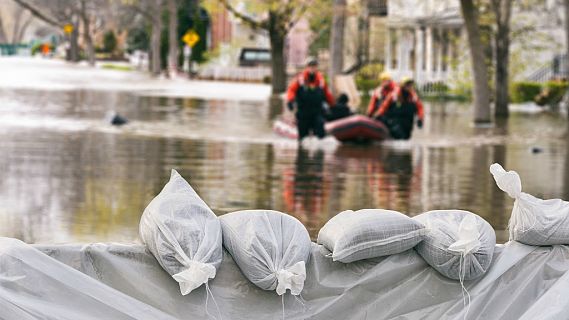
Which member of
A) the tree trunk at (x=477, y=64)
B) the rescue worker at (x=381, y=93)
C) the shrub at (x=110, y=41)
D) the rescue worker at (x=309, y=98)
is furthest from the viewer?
the shrub at (x=110, y=41)

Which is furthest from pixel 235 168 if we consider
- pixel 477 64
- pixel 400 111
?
pixel 477 64

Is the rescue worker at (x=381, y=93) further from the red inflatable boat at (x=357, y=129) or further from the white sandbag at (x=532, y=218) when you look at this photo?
the white sandbag at (x=532, y=218)

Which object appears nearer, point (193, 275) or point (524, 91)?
point (193, 275)

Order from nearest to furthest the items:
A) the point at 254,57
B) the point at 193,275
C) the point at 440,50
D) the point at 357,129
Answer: the point at 193,275, the point at 357,129, the point at 440,50, the point at 254,57

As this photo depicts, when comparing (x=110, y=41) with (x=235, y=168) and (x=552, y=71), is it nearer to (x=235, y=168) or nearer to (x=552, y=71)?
(x=552, y=71)

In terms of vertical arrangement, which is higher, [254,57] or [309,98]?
[309,98]

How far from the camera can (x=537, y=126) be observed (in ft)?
→ 110

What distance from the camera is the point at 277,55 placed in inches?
2215

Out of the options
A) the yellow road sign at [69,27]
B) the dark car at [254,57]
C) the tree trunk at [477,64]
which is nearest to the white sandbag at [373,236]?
the tree trunk at [477,64]

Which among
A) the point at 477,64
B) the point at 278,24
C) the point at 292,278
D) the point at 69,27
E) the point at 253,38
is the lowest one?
the point at 292,278

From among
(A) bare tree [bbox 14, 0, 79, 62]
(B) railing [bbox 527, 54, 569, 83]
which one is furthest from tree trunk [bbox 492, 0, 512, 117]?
(A) bare tree [bbox 14, 0, 79, 62]

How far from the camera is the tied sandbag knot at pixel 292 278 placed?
620cm

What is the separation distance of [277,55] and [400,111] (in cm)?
2998

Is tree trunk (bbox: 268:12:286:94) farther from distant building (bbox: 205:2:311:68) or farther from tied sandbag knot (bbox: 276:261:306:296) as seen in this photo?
tied sandbag knot (bbox: 276:261:306:296)
